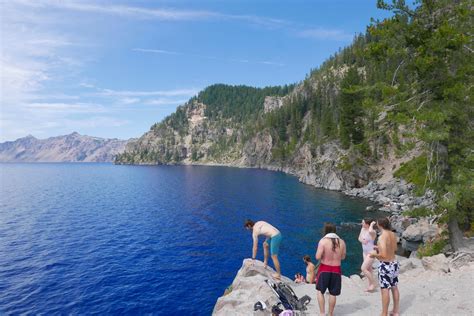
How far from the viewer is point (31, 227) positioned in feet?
140

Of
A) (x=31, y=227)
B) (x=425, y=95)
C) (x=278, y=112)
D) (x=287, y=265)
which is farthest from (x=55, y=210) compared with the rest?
(x=278, y=112)

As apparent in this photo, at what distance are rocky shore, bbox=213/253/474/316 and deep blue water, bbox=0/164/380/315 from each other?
7.85m

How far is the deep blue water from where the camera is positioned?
70.1 ft

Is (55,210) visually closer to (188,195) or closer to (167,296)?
(188,195)

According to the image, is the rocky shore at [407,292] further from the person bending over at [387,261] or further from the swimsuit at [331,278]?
the swimsuit at [331,278]

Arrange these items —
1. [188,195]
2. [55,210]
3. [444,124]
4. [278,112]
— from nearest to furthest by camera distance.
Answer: [444,124] < [55,210] < [188,195] < [278,112]

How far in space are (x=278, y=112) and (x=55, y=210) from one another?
139m

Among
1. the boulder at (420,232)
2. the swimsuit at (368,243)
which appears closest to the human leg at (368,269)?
the swimsuit at (368,243)

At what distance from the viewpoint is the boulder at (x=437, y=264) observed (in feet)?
47.0

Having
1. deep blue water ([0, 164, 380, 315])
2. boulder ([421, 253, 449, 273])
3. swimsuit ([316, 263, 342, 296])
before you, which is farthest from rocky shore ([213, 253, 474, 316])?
deep blue water ([0, 164, 380, 315])

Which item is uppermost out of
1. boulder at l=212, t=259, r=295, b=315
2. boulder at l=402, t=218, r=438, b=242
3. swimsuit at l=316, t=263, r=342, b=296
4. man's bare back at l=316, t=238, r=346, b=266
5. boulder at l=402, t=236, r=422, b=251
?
man's bare back at l=316, t=238, r=346, b=266

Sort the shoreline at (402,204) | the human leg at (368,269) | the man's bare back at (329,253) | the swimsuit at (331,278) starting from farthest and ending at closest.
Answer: the shoreline at (402,204)
the human leg at (368,269)
the swimsuit at (331,278)
the man's bare back at (329,253)

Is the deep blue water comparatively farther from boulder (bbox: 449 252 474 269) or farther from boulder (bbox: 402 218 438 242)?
boulder (bbox: 449 252 474 269)

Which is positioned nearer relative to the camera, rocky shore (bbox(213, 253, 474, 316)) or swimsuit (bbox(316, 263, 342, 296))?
swimsuit (bbox(316, 263, 342, 296))
